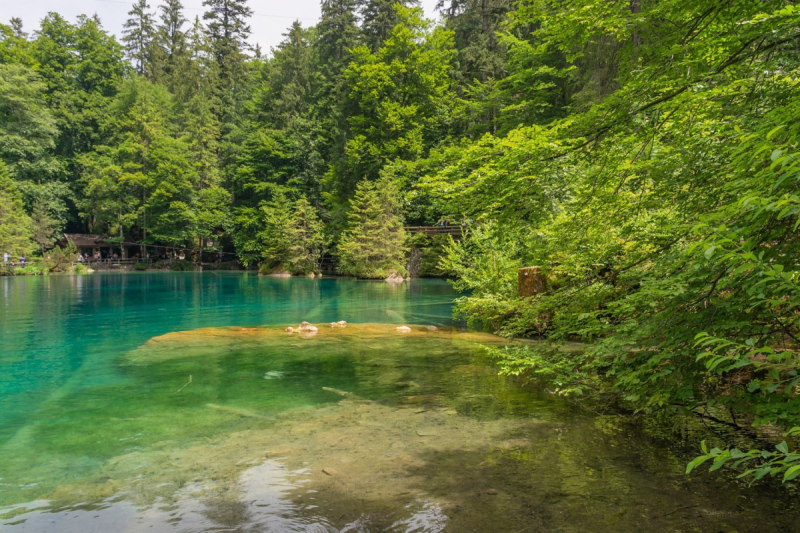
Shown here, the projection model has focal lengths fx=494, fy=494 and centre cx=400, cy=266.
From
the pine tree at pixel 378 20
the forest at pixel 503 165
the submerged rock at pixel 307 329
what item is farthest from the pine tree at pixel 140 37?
A: the submerged rock at pixel 307 329

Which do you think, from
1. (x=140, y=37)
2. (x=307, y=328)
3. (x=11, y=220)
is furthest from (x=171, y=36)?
(x=307, y=328)

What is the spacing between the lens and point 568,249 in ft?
15.7

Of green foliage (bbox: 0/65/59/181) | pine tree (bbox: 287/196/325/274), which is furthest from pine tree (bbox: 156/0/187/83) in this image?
pine tree (bbox: 287/196/325/274)

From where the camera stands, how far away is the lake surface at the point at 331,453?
3.46 meters

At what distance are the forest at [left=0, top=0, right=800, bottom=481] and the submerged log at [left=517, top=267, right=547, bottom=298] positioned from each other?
7.0 inches

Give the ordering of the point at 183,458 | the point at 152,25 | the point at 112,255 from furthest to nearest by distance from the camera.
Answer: the point at 152,25
the point at 112,255
the point at 183,458

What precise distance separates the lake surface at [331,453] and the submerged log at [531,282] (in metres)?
1.57

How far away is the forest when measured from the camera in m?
2.90

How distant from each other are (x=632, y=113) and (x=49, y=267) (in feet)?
146

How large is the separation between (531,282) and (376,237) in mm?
24195

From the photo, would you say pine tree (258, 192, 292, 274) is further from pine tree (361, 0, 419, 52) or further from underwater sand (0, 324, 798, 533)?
underwater sand (0, 324, 798, 533)

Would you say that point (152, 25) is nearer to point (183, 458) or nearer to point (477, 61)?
point (477, 61)

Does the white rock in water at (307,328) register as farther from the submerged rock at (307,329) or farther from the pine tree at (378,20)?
the pine tree at (378,20)

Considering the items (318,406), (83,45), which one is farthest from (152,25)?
(318,406)
